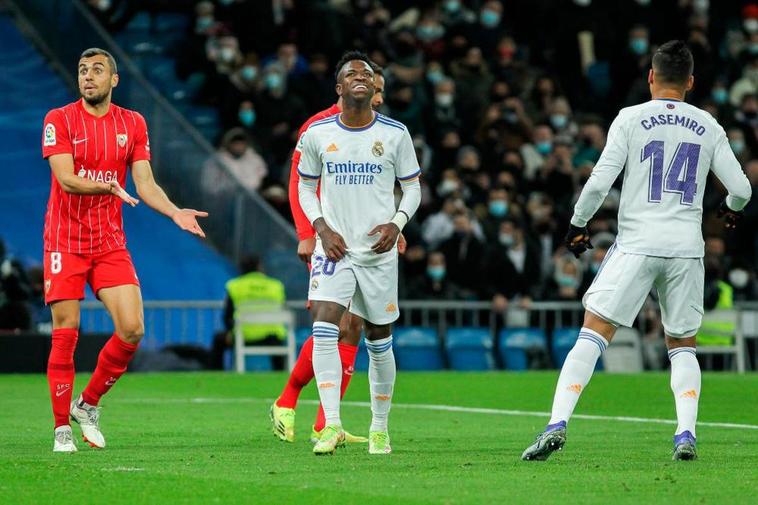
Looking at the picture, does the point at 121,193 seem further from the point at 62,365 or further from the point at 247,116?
the point at 247,116

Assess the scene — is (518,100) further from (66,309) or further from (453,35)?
(66,309)

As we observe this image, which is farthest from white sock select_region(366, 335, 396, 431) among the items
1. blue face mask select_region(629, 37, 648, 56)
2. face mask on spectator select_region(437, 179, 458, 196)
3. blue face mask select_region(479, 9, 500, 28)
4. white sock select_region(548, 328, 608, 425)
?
blue face mask select_region(629, 37, 648, 56)

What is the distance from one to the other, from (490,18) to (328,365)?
20248 mm

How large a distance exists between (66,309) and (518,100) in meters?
18.0

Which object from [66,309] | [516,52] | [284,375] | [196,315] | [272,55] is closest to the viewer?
[66,309]

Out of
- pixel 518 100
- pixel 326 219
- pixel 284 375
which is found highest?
pixel 518 100

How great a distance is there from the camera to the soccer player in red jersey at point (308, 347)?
11.3 meters

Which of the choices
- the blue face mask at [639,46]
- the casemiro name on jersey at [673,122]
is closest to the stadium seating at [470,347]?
the blue face mask at [639,46]

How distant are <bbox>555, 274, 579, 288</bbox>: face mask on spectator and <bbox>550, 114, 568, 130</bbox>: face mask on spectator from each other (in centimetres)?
413

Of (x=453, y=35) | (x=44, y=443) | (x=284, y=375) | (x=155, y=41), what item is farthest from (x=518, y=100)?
(x=44, y=443)

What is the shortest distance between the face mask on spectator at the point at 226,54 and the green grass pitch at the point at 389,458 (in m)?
10.3

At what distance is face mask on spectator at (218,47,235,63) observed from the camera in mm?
26859

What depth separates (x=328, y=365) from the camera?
10.4 metres

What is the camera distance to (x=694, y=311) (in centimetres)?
1011
